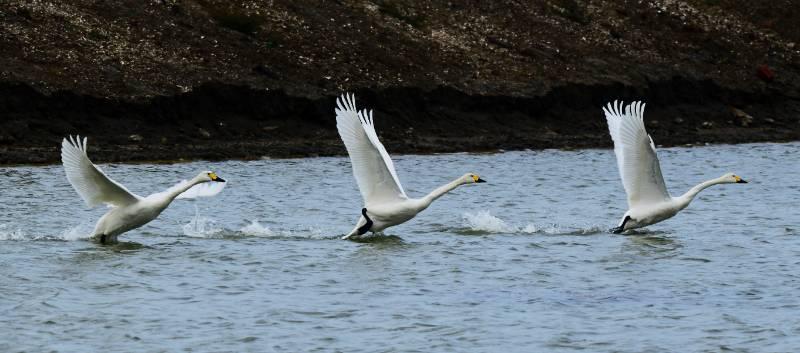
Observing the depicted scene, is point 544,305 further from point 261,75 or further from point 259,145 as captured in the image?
point 261,75

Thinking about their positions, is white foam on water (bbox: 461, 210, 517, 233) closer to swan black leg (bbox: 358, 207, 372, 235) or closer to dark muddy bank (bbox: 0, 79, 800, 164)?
swan black leg (bbox: 358, 207, 372, 235)

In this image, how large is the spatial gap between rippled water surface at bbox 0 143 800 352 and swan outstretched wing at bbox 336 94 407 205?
0.79 metres

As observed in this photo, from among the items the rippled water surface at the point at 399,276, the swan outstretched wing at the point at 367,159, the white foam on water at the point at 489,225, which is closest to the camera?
the rippled water surface at the point at 399,276

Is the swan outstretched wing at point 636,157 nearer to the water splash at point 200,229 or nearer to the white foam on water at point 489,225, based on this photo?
the white foam on water at point 489,225

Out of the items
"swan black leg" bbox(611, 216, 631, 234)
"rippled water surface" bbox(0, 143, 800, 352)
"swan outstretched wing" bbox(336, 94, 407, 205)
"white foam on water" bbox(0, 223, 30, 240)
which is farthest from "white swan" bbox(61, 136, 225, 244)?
"swan black leg" bbox(611, 216, 631, 234)

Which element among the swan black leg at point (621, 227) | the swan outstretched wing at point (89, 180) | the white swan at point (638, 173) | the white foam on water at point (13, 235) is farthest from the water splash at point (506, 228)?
the white foam on water at point (13, 235)

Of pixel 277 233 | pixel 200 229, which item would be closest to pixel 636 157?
pixel 277 233

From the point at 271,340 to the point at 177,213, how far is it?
10.5 m

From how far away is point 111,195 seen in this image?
17.8 meters

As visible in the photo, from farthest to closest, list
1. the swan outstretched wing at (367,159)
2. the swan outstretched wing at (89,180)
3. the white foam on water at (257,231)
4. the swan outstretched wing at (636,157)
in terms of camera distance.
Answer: the white foam on water at (257,231), the swan outstretched wing at (636,157), the swan outstretched wing at (367,159), the swan outstretched wing at (89,180)

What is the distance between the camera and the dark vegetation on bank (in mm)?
32062

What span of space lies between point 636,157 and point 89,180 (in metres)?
7.07

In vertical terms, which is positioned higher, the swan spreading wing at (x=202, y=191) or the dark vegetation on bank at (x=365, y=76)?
the dark vegetation on bank at (x=365, y=76)

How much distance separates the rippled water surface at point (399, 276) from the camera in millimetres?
13367
